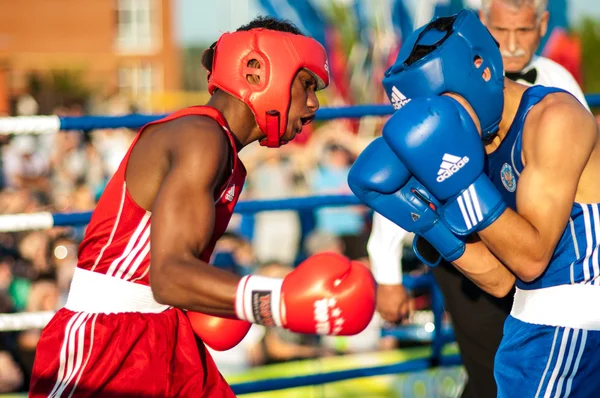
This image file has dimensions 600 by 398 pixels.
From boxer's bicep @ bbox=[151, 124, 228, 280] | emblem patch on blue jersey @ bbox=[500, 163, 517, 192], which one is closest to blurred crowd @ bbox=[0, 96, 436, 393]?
emblem patch on blue jersey @ bbox=[500, 163, 517, 192]

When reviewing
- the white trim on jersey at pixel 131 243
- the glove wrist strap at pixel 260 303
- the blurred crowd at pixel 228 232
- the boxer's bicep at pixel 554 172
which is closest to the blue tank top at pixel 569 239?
the boxer's bicep at pixel 554 172

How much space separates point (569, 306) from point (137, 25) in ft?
141

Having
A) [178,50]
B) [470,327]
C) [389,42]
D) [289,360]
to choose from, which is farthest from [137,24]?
[470,327]

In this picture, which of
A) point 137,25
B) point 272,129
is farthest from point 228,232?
point 137,25

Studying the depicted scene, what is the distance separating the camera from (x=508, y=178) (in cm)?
264

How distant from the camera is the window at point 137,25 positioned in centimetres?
4253

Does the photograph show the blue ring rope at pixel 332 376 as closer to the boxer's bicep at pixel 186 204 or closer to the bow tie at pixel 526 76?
the bow tie at pixel 526 76

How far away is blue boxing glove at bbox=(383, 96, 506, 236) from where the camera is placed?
2.33 metres

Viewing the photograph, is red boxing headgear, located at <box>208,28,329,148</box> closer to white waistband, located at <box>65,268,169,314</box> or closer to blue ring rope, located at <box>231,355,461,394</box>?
white waistband, located at <box>65,268,169,314</box>

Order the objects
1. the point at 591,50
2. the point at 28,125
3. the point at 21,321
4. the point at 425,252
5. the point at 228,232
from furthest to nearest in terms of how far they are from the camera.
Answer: the point at 591,50
the point at 228,232
the point at 21,321
the point at 28,125
the point at 425,252

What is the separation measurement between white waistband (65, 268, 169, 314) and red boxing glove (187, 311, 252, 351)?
0.59 feet

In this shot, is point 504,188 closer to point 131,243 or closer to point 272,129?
point 272,129

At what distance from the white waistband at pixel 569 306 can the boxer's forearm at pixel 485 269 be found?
12cm

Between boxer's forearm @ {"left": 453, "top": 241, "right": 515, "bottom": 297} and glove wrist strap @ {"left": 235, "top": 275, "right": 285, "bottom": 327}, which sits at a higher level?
glove wrist strap @ {"left": 235, "top": 275, "right": 285, "bottom": 327}
